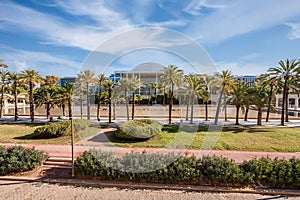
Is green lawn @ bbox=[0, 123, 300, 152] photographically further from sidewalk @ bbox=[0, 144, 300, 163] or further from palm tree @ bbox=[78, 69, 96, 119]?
palm tree @ bbox=[78, 69, 96, 119]

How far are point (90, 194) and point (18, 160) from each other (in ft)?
15.4

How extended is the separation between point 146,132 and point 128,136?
4.89ft

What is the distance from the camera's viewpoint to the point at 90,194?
833cm

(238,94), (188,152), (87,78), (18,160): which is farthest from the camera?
(87,78)

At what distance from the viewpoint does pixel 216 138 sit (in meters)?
16.6

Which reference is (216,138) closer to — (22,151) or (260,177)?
(260,177)

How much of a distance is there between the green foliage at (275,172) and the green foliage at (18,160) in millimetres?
10423

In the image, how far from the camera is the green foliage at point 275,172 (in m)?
8.70

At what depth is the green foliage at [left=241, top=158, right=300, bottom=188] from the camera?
28.6 ft

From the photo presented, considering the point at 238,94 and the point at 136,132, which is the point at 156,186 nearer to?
the point at 136,132

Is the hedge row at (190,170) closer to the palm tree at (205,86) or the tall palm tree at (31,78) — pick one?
the palm tree at (205,86)

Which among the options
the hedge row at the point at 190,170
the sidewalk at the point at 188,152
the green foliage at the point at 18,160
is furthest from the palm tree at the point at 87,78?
the hedge row at the point at 190,170

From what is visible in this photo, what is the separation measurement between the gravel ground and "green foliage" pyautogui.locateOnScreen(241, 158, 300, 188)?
774mm

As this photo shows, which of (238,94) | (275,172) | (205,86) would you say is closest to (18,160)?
(275,172)
